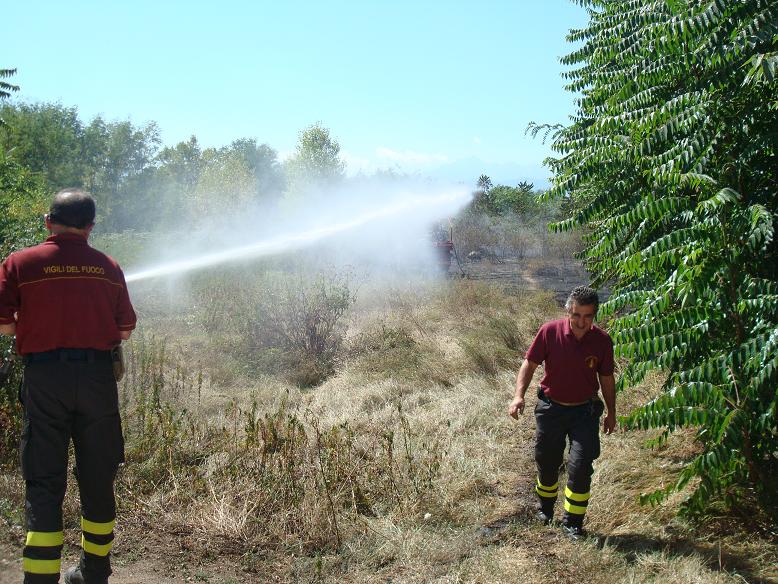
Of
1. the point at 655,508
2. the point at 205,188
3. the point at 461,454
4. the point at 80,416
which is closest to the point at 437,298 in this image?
the point at 461,454

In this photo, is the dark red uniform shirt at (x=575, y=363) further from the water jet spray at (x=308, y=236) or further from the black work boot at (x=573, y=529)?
the water jet spray at (x=308, y=236)

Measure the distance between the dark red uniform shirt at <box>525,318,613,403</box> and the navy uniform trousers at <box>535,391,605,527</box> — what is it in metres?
0.09

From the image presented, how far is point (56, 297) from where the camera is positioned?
3.51 meters

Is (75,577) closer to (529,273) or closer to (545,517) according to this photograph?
(545,517)

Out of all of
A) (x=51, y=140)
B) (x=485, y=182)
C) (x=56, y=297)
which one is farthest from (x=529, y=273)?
(x=51, y=140)

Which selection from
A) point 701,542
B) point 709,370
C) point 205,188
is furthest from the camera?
point 205,188

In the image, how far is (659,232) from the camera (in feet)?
17.8

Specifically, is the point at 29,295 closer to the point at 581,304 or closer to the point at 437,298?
the point at 581,304

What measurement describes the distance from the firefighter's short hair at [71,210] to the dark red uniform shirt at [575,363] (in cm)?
283

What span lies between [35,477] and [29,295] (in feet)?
3.02

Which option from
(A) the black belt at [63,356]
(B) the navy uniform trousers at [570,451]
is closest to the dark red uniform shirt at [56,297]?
(A) the black belt at [63,356]

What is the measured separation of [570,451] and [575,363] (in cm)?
58

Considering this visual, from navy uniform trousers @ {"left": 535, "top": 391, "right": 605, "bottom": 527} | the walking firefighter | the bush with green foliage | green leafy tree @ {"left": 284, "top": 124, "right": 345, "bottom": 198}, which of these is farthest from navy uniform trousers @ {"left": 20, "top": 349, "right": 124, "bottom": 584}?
green leafy tree @ {"left": 284, "top": 124, "right": 345, "bottom": 198}

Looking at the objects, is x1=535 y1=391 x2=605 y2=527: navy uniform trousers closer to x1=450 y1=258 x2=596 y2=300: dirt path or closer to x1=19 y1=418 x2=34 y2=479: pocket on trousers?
x1=19 y1=418 x2=34 y2=479: pocket on trousers
